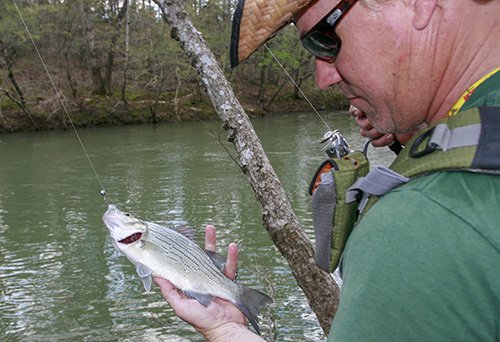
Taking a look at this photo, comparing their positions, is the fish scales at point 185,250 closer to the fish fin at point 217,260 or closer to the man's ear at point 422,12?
the fish fin at point 217,260

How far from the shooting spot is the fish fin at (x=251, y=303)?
280 cm

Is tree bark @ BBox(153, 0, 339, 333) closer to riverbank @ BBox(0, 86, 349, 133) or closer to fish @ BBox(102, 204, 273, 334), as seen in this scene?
fish @ BBox(102, 204, 273, 334)

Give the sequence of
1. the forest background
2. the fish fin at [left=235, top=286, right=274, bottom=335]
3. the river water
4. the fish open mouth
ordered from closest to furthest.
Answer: the fish fin at [left=235, top=286, right=274, bottom=335], the fish open mouth, the river water, the forest background

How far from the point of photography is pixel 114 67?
3997 cm

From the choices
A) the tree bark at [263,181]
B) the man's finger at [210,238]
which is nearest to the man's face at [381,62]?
the man's finger at [210,238]

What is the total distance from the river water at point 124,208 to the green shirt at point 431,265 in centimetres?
435

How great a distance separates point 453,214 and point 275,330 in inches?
245

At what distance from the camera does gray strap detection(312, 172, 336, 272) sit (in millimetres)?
1644

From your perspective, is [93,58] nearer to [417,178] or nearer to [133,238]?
[133,238]

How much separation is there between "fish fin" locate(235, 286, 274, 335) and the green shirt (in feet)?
5.70

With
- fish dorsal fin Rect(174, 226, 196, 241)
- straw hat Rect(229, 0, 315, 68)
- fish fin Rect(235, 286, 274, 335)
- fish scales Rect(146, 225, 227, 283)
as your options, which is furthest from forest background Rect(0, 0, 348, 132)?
straw hat Rect(229, 0, 315, 68)

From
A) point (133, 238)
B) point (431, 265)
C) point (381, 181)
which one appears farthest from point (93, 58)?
point (431, 265)

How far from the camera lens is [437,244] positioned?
1019 mm

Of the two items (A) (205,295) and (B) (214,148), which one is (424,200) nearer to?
(A) (205,295)
